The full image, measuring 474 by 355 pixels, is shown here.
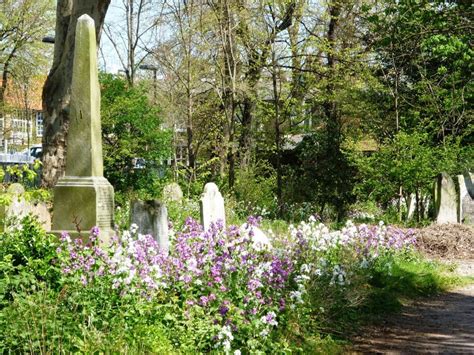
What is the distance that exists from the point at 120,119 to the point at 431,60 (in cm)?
1266

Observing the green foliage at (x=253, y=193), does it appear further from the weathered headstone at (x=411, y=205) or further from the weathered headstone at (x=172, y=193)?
the weathered headstone at (x=411, y=205)

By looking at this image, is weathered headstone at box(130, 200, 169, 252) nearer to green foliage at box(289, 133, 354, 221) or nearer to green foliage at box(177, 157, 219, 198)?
green foliage at box(177, 157, 219, 198)

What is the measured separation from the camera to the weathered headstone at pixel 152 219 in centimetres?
832

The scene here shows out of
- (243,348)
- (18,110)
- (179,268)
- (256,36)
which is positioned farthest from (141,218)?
(18,110)

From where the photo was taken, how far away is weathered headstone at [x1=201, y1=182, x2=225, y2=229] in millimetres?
10789

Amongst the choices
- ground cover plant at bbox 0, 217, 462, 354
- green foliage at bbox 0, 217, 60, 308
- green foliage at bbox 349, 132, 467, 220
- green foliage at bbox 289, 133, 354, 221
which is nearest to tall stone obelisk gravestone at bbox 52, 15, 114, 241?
ground cover plant at bbox 0, 217, 462, 354

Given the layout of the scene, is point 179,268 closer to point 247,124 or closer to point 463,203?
point 463,203

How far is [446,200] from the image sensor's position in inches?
723

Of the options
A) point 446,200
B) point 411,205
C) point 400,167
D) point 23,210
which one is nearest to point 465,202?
point 446,200

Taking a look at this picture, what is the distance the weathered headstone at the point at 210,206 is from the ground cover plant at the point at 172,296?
2.43m

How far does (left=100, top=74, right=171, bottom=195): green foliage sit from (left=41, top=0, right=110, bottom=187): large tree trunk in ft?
11.3

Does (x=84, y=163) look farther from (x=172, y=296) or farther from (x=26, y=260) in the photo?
(x=172, y=296)

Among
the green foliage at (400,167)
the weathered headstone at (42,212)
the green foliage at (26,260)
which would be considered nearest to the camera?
the green foliage at (26,260)

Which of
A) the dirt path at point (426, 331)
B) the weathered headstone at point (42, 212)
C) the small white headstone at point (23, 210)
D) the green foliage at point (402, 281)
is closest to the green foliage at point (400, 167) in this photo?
the green foliage at point (402, 281)
